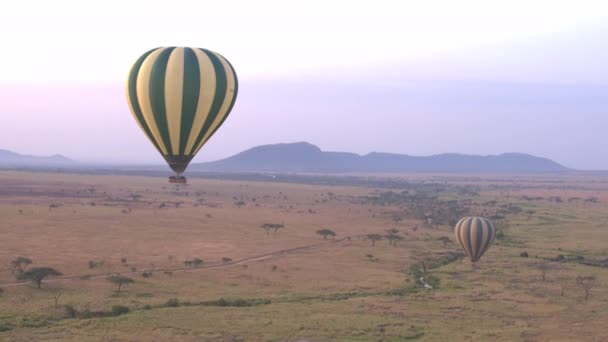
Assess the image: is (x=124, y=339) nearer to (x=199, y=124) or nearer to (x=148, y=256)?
(x=199, y=124)

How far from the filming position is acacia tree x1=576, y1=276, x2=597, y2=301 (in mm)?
31281

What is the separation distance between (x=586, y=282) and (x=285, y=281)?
1638cm

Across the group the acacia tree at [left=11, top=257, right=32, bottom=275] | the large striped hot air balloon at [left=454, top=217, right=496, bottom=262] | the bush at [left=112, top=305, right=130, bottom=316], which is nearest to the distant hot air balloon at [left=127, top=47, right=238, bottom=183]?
the bush at [left=112, top=305, right=130, bottom=316]

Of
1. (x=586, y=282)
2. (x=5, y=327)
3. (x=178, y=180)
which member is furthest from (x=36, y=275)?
(x=586, y=282)

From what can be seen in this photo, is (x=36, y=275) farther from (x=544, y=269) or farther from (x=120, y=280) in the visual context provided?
(x=544, y=269)

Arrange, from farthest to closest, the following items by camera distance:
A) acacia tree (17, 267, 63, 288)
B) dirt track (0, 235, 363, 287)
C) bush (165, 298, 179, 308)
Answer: dirt track (0, 235, 363, 287), acacia tree (17, 267, 63, 288), bush (165, 298, 179, 308)

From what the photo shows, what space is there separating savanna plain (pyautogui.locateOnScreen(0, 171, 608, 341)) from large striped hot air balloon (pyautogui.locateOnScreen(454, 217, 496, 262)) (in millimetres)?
1424

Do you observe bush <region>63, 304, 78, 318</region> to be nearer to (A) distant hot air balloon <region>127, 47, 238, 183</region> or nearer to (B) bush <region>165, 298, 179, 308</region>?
(B) bush <region>165, 298, 179, 308</region>

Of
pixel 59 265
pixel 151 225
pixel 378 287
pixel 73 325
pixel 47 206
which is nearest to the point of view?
pixel 73 325

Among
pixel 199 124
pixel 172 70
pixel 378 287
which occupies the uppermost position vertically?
pixel 172 70

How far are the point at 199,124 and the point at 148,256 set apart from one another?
67.7 ft

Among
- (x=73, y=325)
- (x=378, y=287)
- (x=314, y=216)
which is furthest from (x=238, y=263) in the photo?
(x=314, y=216)

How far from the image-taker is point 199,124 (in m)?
20.7

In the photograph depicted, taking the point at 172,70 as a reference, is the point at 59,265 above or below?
below
